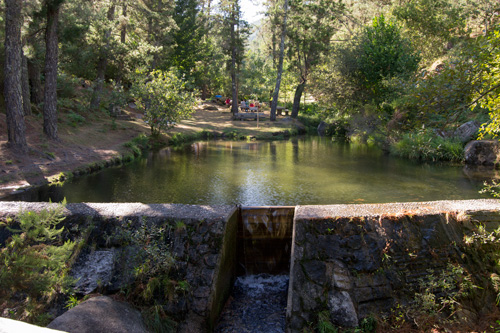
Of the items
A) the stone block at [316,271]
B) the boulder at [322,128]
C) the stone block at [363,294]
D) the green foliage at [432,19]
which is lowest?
the stone block at [363,294]

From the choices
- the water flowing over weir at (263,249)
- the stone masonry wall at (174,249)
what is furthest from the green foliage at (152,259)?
the water flowing over weir at (263,249)

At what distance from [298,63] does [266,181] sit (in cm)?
2190

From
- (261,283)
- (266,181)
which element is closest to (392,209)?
(261,283)

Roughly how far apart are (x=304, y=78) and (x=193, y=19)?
10830 millimetres

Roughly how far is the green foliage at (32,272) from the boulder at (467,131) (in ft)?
54.2

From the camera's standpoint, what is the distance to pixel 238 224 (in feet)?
20.8

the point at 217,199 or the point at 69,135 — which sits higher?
the point at 69,135

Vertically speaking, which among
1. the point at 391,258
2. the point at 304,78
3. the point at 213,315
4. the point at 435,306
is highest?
the point at 304,78

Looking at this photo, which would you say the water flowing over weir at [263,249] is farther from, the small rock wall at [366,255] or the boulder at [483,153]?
the boulder at [483,153]

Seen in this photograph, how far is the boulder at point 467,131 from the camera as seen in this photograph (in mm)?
15805

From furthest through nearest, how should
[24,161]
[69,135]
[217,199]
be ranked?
[69,135] < [24,161] < [217,199]

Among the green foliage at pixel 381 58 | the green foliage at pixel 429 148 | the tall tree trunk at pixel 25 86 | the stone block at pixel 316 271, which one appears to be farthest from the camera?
the green foliage at pixel 381 58

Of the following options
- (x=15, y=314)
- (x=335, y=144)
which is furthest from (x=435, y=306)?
(x=335, y=144)

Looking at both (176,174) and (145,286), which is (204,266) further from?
(176,174)
